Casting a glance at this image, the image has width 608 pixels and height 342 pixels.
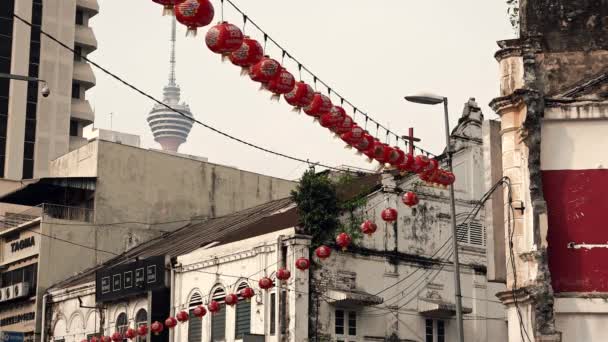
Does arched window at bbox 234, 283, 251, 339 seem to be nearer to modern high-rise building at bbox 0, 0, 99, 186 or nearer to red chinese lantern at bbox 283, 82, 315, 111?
red chinese lantern at bbox 283, 82, 315, 111

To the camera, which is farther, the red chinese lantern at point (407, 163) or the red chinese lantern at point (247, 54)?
the red chinese lantern at point (407, 163)

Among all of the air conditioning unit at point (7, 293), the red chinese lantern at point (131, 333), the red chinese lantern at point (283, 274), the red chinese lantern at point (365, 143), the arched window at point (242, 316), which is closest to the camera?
the red chinese lantern at point (365, 143)

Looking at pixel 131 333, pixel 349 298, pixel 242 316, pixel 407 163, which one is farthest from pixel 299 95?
pixel 131 333

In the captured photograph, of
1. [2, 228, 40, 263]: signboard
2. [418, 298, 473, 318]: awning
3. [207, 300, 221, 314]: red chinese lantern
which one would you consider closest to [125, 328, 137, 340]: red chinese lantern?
[207, 300, 221, 314]: red chinese lantern

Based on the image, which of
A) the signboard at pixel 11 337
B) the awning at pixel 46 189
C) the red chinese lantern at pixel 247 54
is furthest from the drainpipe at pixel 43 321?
the red chinese lantern at pixel 247 54

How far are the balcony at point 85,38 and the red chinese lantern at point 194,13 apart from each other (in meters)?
72.8

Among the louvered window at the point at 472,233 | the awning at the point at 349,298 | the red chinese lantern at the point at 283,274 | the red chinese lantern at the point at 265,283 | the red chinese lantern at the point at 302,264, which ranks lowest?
the awning at the point at 349,298

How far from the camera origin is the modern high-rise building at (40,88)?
3521 inches

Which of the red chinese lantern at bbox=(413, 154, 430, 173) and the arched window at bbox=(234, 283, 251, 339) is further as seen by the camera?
the arched window at bbox=(234, 283, 251, 339)

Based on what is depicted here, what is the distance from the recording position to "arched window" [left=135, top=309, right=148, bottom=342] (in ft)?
150

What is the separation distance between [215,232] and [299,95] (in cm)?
2479

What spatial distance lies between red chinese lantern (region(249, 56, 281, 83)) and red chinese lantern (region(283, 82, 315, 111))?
152 centimetres

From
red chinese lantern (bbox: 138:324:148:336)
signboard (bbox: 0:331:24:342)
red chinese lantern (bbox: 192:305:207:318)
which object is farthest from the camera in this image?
signboard (bbox: 0:331:24:342)

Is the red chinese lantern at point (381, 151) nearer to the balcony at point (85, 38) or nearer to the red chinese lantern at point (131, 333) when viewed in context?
the red chinese lantern at point (131, 333)
